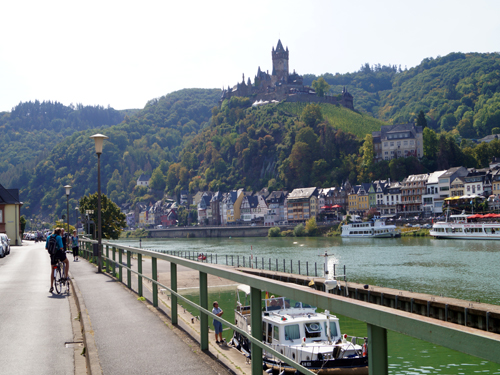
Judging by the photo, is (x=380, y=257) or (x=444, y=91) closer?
(x=380, y=257)

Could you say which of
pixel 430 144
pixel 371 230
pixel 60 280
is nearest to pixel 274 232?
pixel 371 230

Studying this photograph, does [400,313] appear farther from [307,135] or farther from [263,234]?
[307,135]

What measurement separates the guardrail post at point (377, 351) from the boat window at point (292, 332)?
11659 millimetres

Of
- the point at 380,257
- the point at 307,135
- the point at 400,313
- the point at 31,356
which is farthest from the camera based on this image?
the point at 307,135

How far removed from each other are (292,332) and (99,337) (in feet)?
26.4

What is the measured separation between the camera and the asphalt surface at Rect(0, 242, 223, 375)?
5830 millimetres

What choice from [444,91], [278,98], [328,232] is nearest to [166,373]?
[328,232]

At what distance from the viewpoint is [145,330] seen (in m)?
7.50

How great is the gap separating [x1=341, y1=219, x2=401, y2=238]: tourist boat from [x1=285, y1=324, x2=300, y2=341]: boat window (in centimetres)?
8346

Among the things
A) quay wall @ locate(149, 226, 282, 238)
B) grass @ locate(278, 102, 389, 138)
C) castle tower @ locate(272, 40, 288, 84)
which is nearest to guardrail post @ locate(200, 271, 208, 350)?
quay wall @ locate(149, 226, 282, 238)

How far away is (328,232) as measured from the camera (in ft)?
358

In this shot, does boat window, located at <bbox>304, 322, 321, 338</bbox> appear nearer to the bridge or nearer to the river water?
the river water

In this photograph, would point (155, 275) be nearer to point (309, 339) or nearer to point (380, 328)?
point (380, 328)

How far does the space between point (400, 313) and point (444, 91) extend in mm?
209532
